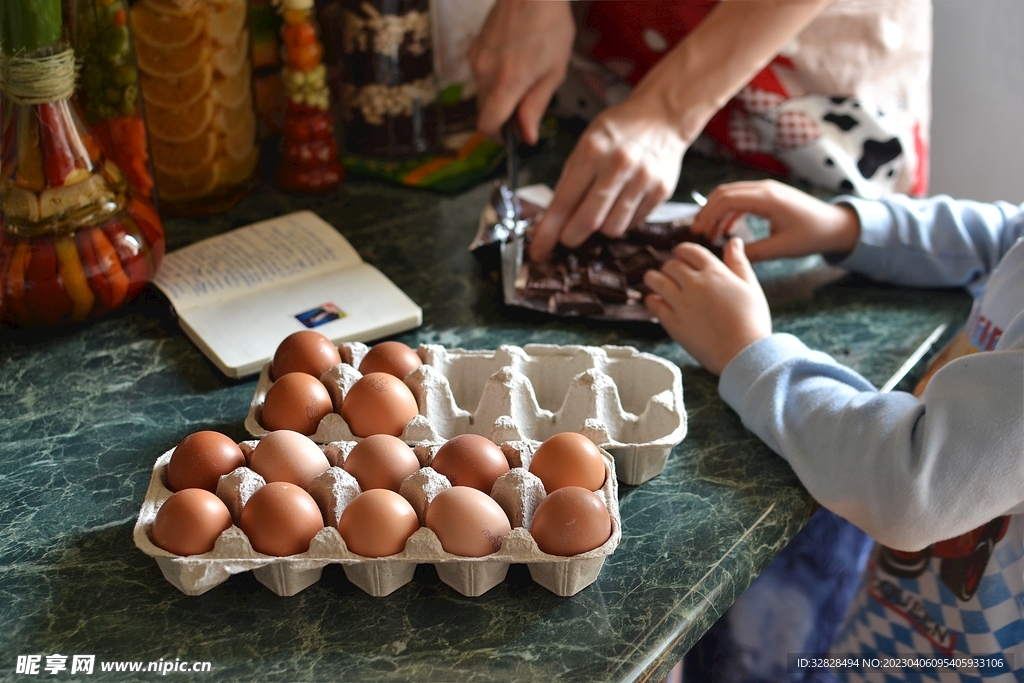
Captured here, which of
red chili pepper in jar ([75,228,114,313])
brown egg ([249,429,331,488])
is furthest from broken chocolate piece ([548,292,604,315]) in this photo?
red chili pepper in jar ([75,228,114,313])

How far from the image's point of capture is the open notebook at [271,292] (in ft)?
3.79

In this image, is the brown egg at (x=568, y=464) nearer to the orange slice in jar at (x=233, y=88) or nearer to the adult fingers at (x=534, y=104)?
the adult fingers at (x=534, y=104)

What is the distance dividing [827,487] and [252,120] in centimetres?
108

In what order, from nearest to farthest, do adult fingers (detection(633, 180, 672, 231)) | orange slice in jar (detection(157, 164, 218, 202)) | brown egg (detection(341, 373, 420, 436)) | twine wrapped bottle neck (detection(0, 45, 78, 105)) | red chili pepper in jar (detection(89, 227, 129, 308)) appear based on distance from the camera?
brown egg (detection(341, 373, 420, 436)) < twine wrapped bottle neck (detection(0, 45, 78, 105)) < red chili pepper in jar (detection(89, 227, 129, 308)) < adult fingers (detection(633, 180, 672, 231)) < orange slice in jar (detection(157, 164, 218, 202))

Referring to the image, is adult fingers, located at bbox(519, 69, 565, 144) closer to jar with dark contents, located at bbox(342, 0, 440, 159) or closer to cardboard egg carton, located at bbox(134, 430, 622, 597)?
jar with dark contents, located at bbox(342, 0, 440, 159)

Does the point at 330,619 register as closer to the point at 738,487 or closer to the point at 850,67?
the point at 738,487

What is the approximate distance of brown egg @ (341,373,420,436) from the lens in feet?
2.99

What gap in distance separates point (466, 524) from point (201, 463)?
0.25 metres

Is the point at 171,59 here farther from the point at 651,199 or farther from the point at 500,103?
the point at 651,199

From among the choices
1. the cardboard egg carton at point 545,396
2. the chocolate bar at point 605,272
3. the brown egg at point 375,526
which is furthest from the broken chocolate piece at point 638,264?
the brown egg at point 375,526

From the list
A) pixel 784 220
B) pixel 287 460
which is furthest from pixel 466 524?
pixel 784 220

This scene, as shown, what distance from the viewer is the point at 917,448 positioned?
0.87 m

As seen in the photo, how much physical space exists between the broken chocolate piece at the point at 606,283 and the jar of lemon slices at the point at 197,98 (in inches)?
24.8

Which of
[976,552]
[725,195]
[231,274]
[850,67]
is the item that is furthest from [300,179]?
[976,552]
